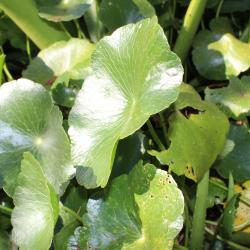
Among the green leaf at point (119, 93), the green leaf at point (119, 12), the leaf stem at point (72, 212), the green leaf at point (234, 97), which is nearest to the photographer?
the green leaf at point (119, 93)

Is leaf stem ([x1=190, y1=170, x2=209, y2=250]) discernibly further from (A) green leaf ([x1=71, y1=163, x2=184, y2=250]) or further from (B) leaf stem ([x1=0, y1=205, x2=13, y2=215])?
(B) leaf stem ([x1=0, y1=205, x2=13, y2=215])

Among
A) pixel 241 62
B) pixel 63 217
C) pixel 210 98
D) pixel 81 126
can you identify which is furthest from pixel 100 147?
pixel 241 62

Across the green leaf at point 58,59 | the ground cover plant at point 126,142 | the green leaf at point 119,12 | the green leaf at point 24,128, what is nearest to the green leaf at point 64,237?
the ground cover plant at point 126,142

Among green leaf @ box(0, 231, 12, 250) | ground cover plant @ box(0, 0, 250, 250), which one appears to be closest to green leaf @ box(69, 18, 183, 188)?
ground cover plant @ box(0, 0, 250, 250)

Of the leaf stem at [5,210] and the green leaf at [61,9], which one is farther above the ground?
the green leaf at [61,9]

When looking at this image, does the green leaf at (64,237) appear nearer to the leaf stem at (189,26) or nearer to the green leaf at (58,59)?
the green leaf at (58,59)

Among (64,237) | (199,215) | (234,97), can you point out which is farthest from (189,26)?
(64,237)

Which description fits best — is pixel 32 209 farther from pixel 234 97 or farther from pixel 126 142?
pixel 234 97
